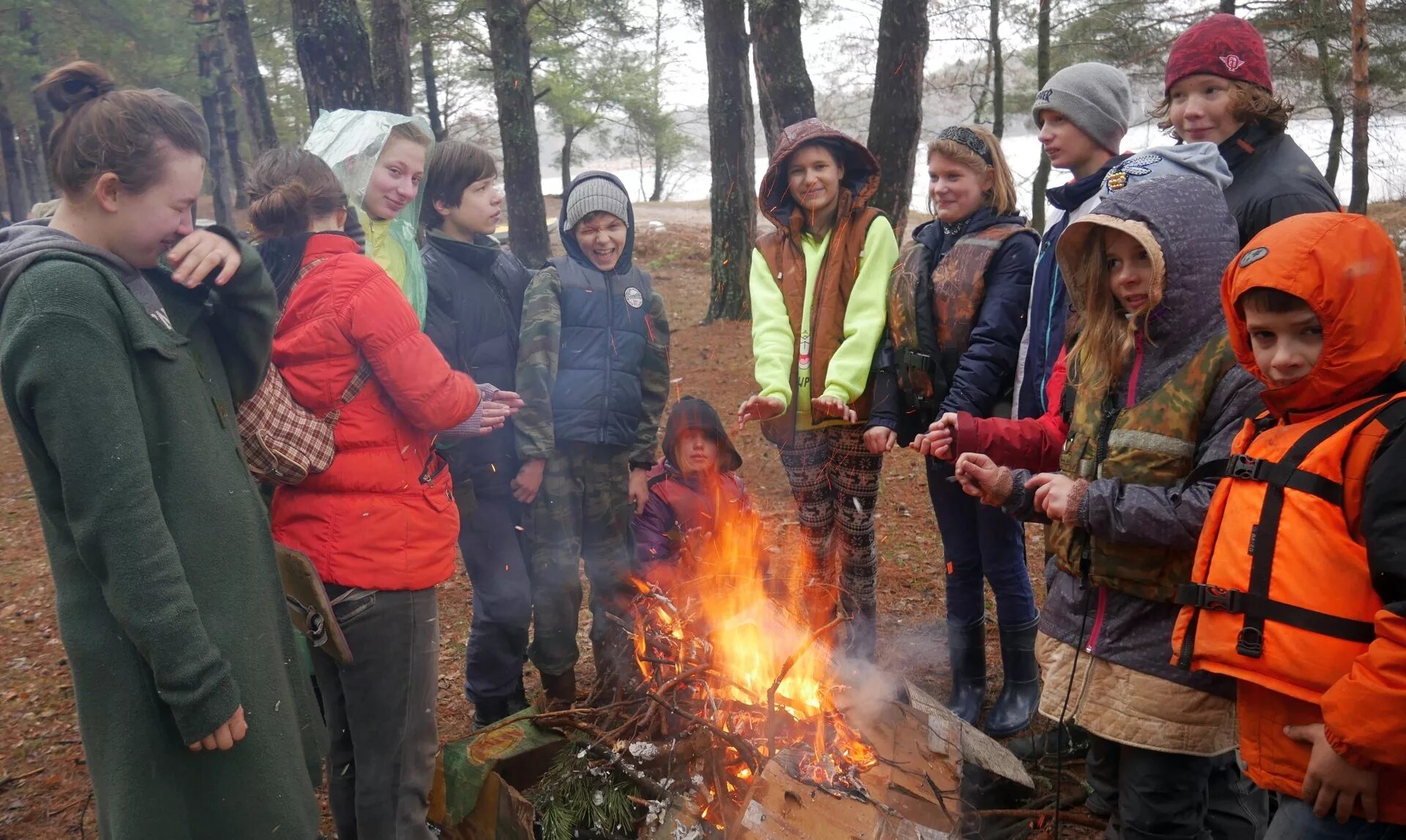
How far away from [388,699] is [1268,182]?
12.6 ft

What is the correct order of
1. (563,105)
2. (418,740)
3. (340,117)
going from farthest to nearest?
(563,105) → (340,117) → (418,740)

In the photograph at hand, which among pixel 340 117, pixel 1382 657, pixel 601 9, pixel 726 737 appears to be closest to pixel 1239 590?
pixel 1382 657

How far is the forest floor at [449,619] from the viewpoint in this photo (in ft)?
13.2

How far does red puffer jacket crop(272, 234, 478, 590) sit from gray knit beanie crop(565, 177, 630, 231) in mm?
1596

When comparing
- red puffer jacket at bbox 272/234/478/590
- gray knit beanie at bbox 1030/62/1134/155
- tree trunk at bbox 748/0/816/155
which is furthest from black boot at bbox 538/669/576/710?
tree trunk at bbox 748/0/816/155

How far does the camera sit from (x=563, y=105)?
33.3 metres

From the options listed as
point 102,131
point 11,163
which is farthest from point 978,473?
point 11,163

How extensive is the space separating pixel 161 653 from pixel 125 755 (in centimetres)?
27

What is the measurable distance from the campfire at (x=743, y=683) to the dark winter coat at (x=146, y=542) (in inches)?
57.4

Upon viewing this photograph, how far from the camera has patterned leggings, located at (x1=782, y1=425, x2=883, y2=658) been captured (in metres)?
4.20

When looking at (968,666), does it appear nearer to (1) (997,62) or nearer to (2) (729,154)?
(2) (729,154)

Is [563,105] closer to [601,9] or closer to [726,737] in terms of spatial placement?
[601,9]

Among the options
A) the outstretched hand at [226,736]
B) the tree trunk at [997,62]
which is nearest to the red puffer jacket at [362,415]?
the outstretched hand at [226,736]

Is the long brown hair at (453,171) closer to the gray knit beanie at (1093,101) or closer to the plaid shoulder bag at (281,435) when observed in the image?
the plaid shoulder bag at (281,435)
